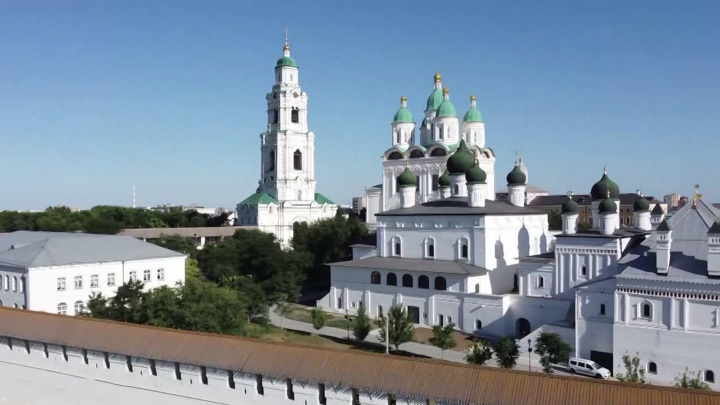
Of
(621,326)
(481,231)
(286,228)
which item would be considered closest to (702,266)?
(621,326)

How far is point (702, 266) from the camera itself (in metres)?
20.6

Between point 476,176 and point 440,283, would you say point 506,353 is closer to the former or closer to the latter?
point 440,283

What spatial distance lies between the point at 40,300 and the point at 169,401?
568 inches

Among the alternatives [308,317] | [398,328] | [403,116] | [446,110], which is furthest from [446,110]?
[398,328]

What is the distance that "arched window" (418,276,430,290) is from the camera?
1189 inches

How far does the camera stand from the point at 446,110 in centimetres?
4559

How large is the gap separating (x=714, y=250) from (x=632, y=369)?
4.53 m

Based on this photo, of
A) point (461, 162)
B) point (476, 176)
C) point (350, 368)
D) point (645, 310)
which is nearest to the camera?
point (350, 368)

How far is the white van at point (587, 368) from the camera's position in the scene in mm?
21266

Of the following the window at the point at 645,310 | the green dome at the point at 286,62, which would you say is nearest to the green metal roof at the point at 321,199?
the green dome at the point at 286,62

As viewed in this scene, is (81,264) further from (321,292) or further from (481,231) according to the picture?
(481,231)

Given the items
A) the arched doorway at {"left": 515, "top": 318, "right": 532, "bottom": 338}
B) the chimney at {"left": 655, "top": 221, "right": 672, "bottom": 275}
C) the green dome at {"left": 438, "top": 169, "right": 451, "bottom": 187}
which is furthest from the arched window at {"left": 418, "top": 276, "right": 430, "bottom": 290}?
the chimney at {"left": 655, "top": 221, "right": 672, "bottom": 275}

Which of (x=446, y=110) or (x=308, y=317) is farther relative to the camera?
(x=446, y=110)

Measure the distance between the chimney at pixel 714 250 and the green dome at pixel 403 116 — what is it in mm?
31452
